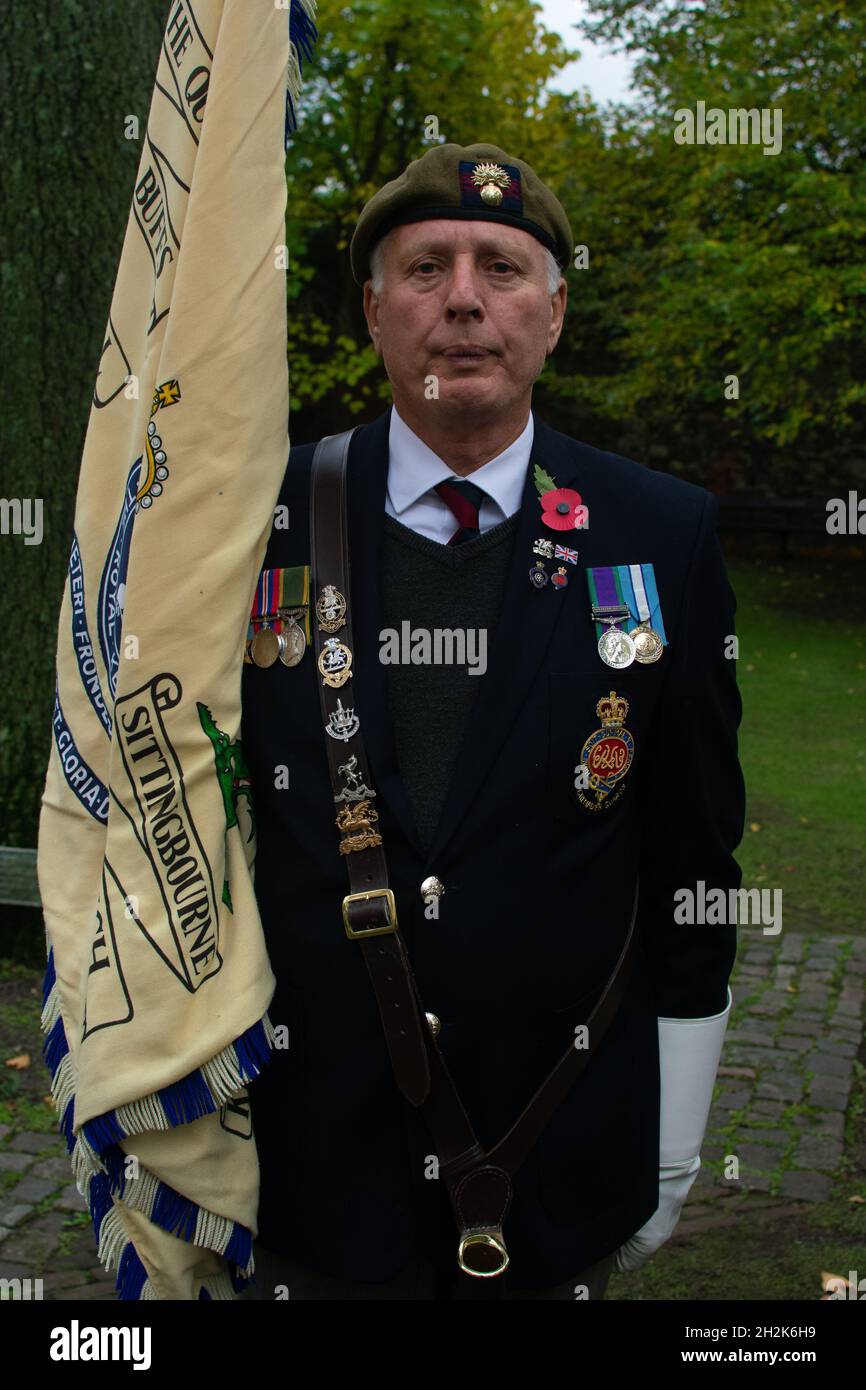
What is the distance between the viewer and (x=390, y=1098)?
7.56 ft

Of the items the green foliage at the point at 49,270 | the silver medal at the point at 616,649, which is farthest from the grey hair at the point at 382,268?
the green foliage at the point at 49,270

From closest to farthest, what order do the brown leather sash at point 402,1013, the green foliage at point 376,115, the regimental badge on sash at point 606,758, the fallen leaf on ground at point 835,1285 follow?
1. the brown leather sash at point 402,1013
2. the regimental badge on sash at point 606,758
3. the fallen leaf on ground at point 835,1285
4. the green foliage at point 376,115

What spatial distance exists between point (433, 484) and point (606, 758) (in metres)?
0.54

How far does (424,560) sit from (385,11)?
15.4 metres

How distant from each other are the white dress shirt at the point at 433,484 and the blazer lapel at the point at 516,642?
4 centimetres

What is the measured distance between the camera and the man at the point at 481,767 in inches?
90.0

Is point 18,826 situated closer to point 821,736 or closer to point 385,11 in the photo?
point 821,736

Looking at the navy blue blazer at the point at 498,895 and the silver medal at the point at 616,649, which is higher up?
the silver medal at the point at 616,649

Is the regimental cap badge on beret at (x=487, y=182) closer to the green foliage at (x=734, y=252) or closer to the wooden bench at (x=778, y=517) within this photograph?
the green foliage at (x=734, y=252)

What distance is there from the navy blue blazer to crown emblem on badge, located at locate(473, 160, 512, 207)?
463 mm

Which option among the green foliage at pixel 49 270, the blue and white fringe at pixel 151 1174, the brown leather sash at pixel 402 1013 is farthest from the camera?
the green foliage at pixel 49 270

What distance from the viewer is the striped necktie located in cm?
242

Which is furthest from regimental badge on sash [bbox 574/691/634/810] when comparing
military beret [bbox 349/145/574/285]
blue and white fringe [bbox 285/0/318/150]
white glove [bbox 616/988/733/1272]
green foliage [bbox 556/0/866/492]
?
green foliage [bbox 556/0/866/492]
